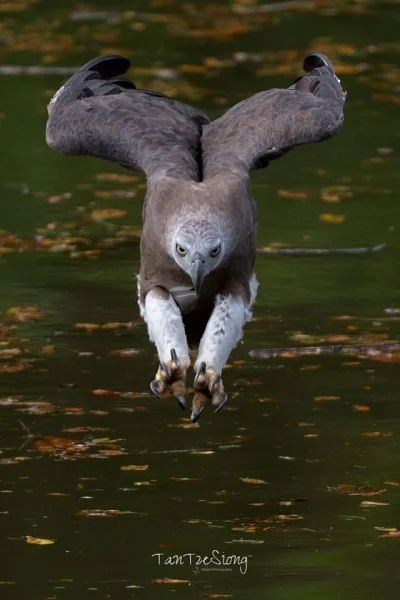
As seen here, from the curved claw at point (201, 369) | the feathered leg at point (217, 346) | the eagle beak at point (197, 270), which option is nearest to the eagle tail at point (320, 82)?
the feathered leg at point (217, 346)

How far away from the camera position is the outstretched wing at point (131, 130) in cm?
1047

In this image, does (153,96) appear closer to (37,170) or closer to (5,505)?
(5,505)

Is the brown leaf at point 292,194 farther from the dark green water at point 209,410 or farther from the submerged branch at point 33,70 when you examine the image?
the submerged branch at point 33,70

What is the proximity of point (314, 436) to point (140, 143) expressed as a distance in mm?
1947

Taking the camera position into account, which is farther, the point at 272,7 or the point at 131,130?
the point at 272,7

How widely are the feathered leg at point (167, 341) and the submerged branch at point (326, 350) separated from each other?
2.20 m

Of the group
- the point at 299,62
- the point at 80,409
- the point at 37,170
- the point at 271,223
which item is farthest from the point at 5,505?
the point at 299,62

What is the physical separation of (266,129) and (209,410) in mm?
1791

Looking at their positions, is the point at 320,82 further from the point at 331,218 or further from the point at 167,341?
the point at 331,218

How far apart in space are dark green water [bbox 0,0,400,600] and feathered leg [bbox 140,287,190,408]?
714 mm

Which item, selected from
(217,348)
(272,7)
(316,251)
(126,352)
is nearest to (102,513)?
(217,348)

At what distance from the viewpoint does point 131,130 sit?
10641mm

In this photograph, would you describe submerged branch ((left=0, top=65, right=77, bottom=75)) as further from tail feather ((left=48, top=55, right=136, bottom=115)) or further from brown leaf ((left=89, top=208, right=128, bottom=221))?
tail feather ((left=48, top=55, right=136, bottom=115))

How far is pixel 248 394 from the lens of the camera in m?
11.4
